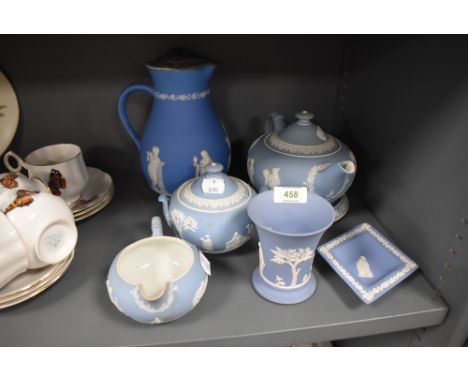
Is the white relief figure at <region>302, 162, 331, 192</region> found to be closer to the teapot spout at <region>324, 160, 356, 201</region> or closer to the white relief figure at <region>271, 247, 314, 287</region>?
the teapot spout at <region>324, 160, 356, 201</region>

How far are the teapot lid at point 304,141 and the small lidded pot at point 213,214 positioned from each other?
0.13 meters

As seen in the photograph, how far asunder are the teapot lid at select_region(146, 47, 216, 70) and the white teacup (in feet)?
0.86

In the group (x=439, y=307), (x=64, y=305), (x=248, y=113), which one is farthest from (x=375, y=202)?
(x=64, y=305)

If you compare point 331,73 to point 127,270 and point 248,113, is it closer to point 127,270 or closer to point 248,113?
point 248,113

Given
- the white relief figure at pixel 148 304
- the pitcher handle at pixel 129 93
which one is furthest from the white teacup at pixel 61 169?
the white relief figure at pixel 148 304

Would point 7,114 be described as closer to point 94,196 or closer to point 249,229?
point 94,196

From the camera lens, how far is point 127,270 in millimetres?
621

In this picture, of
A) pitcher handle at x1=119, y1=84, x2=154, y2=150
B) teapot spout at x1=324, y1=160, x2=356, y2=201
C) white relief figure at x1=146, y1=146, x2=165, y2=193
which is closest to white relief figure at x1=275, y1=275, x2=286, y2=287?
teapot spout at x1=324, y1=160, x2=356, y2=201

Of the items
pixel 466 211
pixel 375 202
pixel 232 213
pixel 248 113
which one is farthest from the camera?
pixel 248 113

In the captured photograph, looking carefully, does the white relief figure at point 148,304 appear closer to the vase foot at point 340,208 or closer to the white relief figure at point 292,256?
the white relief figure at point 292,256

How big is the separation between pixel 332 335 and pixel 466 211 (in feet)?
0.93

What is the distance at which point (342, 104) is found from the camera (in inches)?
36.4

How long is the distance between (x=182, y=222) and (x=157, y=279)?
0.37ft

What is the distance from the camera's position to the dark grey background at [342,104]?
0.58m
